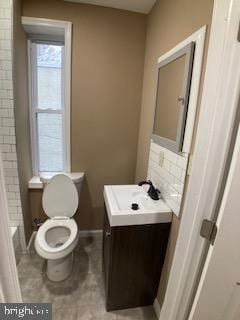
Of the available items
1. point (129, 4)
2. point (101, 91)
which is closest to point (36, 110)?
point (101, 91)

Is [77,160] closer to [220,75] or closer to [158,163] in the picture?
[158,163]

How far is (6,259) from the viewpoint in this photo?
70 cm

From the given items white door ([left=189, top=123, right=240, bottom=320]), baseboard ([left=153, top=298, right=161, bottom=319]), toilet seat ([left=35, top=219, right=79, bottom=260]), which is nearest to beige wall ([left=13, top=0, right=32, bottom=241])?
toilet seat ([left=35, top=219, right=79, bottom=260])

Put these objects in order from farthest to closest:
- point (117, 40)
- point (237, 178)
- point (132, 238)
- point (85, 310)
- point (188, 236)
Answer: point (117, 40)
point (85, 310)
point (132, 238)
point (188, 236)
point (237, 178)

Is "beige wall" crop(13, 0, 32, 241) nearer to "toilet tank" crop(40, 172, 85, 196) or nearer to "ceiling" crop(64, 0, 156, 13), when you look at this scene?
"toilet tank" crop(40, 172, 85, 196)

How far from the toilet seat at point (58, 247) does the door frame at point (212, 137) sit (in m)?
1.00

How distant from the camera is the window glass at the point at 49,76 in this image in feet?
6.79

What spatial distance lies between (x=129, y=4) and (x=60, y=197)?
1.92 m

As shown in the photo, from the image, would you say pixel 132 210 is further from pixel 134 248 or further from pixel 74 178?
pixel 74 178

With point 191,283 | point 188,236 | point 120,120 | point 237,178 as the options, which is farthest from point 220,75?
point 120,120

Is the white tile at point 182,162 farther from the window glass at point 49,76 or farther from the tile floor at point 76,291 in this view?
the window glass at point 49,76

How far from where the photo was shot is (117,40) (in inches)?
77.1

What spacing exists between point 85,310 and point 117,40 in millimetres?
2412

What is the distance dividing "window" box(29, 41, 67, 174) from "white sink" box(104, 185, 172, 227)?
944 mm
